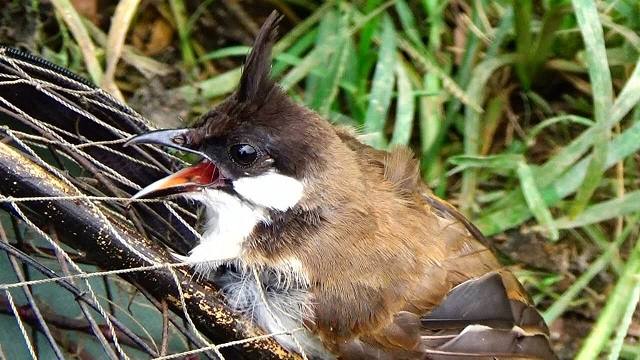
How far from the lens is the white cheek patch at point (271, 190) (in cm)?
184

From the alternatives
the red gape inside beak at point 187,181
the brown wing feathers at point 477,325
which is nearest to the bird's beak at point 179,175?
the red gape inside beak at point 187,181

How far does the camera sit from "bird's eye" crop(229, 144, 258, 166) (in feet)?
6.02

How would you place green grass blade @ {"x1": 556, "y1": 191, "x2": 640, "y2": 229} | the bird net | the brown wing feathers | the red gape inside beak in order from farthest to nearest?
green grass blade @ {"x1": 556, "y1": 191, "x2": 640, "y2": 229} → the brown wing feathers → the red gape inside beak → the bird net

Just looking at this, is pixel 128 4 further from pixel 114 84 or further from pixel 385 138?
pixel 385 138

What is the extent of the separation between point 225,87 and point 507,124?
968 millimetres

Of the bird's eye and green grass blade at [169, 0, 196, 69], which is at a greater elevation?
green grass blade at [169, 0, 196, 69]

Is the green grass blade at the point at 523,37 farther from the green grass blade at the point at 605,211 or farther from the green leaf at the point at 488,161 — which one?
the green grass blade at the point at 605,211

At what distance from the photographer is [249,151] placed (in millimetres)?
1834

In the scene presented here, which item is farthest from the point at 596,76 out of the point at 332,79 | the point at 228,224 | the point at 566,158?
the point at 228,224

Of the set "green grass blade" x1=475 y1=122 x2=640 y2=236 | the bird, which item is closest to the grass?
"green grass blade" x1=475 y1=122 x2=640 y2=236

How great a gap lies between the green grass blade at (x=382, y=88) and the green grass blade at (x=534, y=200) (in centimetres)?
45

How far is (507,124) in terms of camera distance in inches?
126

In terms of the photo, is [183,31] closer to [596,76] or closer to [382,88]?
[382,88]

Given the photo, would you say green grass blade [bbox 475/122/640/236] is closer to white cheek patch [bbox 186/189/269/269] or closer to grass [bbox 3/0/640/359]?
grass [bbox 3/0/640/359]
